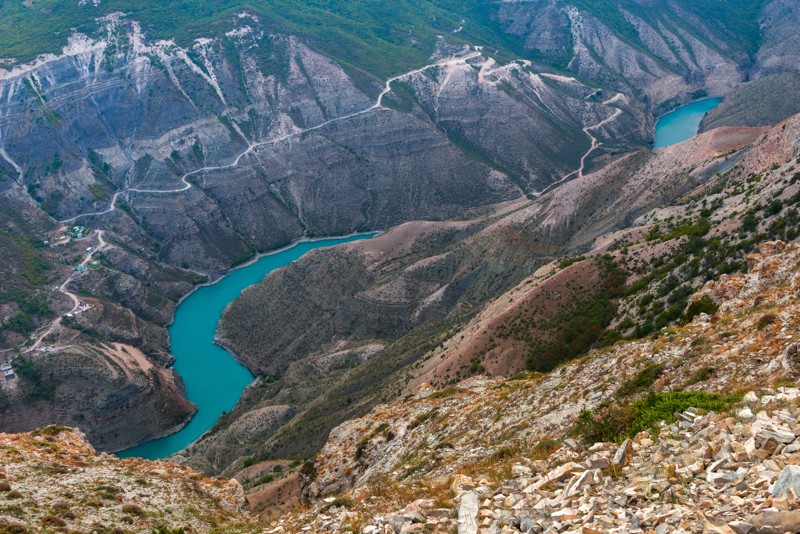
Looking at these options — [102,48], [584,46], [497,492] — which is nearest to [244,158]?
[102,48]

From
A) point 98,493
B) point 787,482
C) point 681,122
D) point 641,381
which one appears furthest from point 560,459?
point 681,122

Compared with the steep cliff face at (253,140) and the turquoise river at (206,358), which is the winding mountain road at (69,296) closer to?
the steep cliff face at (253,140)

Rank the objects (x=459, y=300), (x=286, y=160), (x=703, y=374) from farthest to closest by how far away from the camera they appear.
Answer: (x=286, y=160)
(x=459, y=300)
(x=703, y=374)

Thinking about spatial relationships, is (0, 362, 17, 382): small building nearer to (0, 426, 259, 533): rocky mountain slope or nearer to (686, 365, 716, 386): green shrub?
(0, 426, 259, 533): rocky mountain slope

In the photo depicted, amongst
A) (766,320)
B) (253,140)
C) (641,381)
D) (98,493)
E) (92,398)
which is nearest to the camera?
(766,320)

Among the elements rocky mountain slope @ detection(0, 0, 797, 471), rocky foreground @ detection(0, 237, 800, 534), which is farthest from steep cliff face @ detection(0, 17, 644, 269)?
rocky foreground @ detection(0, 237, 800, 534)

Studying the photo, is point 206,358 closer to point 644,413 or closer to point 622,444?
point 644,413
